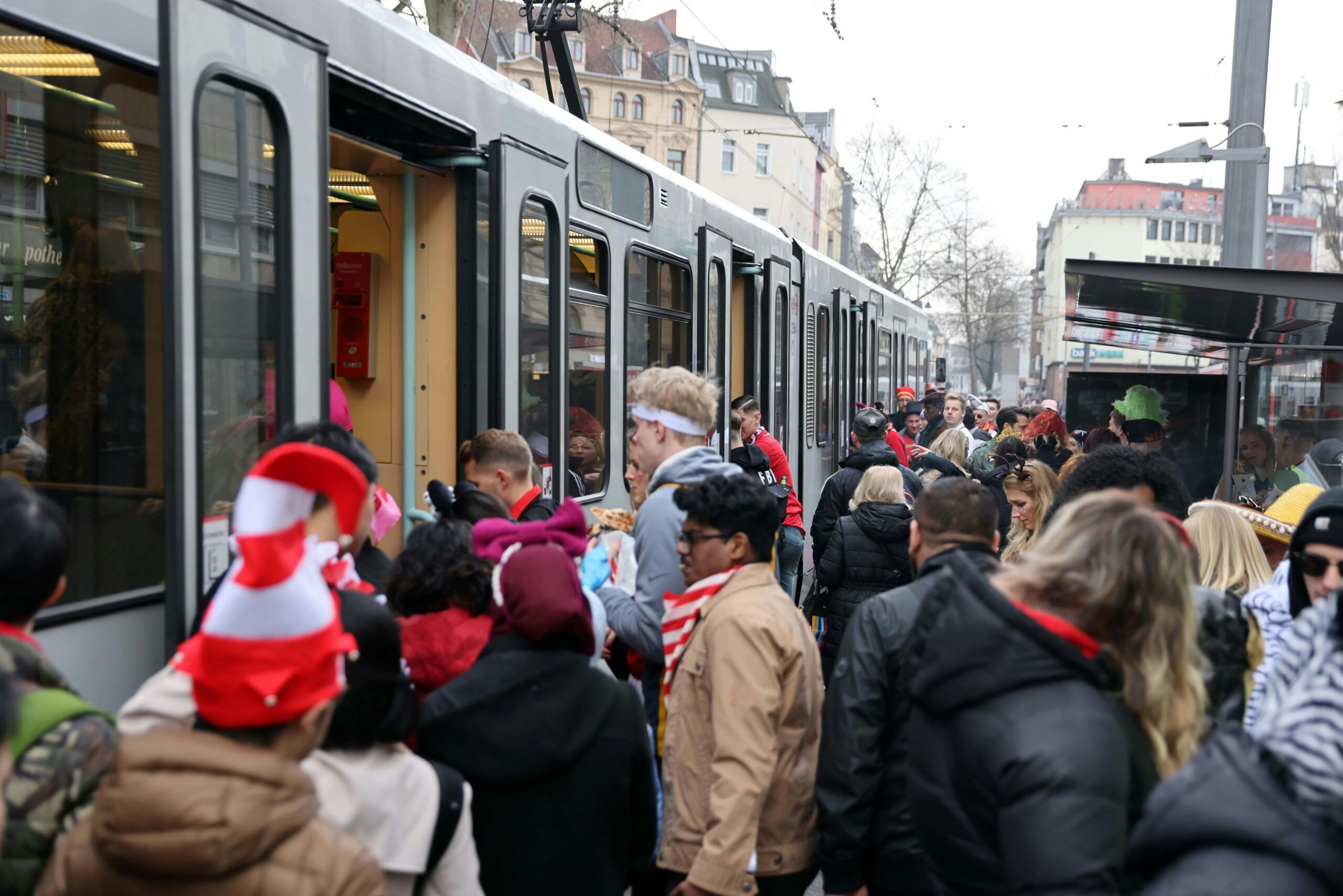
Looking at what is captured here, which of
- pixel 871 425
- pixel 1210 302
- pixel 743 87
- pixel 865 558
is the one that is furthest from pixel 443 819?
pixel 743 87

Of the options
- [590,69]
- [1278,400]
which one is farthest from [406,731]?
[590,69]

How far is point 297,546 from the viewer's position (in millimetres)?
1755

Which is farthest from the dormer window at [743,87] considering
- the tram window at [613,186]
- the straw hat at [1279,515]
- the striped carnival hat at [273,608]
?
the striped carnival hat at [273,608]

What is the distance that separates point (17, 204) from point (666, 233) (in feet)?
12.2

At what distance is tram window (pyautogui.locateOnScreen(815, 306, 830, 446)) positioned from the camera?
12531 mm

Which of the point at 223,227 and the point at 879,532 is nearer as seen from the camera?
the point at 223,227

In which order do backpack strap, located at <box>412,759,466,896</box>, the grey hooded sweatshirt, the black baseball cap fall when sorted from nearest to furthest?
backpack strap, located at <box>412,759,466,896</box> → the grey hooded sweatshirt → the black baseball cap

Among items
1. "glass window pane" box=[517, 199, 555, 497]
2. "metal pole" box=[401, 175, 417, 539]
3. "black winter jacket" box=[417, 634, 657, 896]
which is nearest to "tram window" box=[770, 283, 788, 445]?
"glass window pane" box=[517, 199, 555, 497]

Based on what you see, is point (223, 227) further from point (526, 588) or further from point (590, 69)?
point (590, 69)

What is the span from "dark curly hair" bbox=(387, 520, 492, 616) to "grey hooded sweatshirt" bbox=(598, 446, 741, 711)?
0.69 meters

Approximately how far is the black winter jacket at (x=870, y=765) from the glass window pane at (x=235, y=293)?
1.56 metres

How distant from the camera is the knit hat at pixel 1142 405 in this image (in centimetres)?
1013

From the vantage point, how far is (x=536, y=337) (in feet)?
17.2

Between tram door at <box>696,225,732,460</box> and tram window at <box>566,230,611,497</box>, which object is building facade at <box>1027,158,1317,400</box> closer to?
tram door at <box>696,225,732,460</box>
